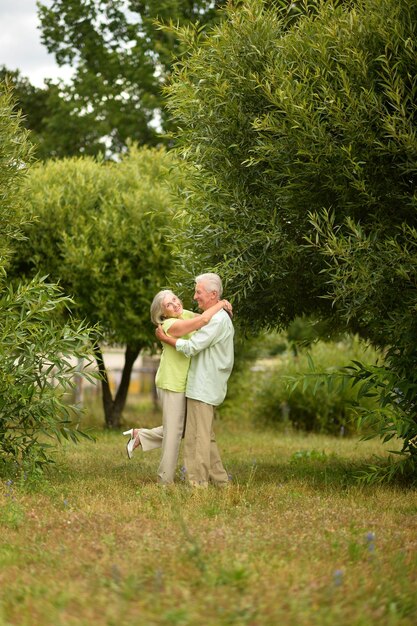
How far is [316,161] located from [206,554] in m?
4.59

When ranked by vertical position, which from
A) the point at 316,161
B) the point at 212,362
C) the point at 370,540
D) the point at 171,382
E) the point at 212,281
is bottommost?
the point at 370,540

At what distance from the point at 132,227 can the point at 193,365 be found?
8.64 metres

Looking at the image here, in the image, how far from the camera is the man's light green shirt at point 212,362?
909 centimetres

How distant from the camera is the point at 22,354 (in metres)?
9.75

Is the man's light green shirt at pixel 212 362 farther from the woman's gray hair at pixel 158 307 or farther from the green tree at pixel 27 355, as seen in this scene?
the green tree at pixel 27 355

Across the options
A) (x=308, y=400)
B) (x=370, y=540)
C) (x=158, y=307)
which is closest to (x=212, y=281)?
(x=158, y=307)

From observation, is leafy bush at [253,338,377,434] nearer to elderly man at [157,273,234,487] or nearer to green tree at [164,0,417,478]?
green tree at [164,0,417,478]

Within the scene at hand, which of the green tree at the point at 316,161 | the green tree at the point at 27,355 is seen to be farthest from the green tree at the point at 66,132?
the green tree at the point at 316,161

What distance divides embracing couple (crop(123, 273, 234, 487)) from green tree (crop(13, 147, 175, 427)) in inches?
315

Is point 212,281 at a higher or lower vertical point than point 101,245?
lower

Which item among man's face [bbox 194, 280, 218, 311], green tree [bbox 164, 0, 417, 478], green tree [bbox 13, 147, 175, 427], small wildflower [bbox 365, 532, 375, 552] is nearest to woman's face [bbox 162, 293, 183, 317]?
man's face [bbox 194, 280, 218, 311]

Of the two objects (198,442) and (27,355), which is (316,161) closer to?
(198,442)

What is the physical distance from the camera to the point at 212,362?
920cm

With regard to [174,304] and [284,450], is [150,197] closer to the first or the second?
[284,450]
